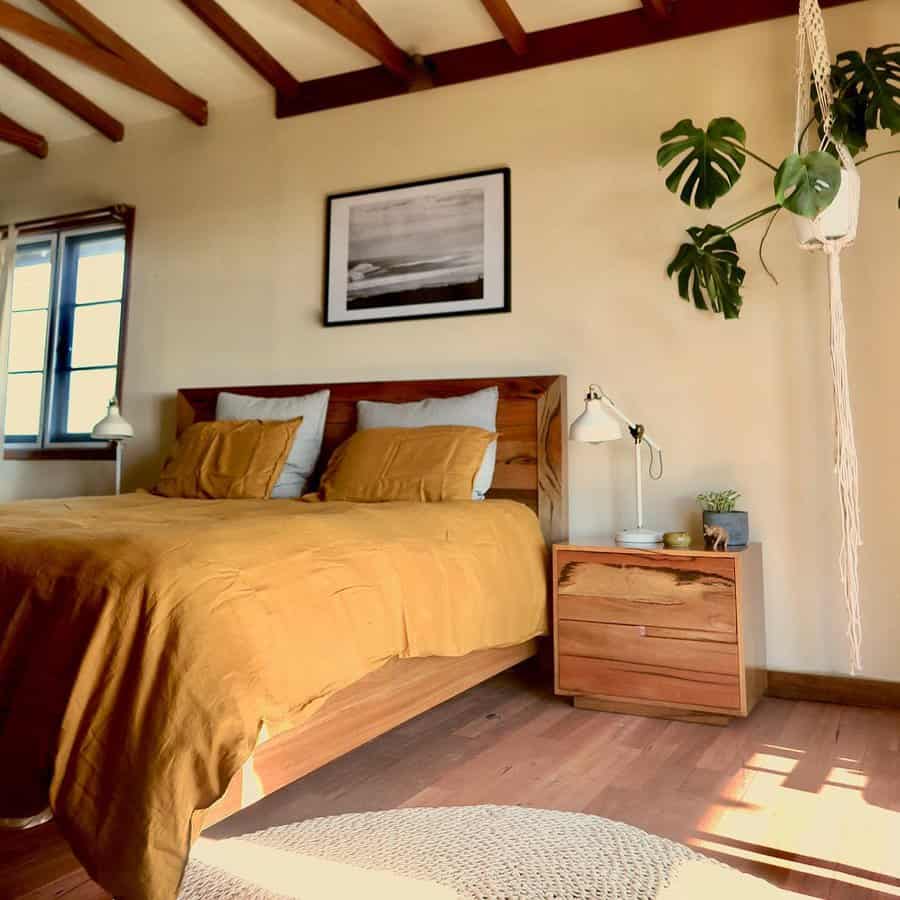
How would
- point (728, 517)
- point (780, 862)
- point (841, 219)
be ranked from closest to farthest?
point (780, 862) → point (841, 219) → point (728, 517)

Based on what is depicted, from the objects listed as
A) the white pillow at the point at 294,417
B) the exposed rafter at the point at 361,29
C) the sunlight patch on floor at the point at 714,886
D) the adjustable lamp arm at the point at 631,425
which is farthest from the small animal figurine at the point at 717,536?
the exposed rafter at the point at 361,29

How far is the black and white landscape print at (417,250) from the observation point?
343 cm

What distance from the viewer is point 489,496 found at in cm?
316

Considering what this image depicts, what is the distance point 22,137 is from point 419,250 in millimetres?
2560

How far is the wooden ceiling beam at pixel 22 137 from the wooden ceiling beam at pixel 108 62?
3.27ft

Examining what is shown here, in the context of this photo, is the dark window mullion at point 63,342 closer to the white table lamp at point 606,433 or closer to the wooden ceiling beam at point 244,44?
the wooden ceiling beam at point 244,44

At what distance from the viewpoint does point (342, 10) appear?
3180 millimetres

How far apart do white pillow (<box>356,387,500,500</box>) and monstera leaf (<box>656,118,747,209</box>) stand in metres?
1.02

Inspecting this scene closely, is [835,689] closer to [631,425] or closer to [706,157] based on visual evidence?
[631,425]

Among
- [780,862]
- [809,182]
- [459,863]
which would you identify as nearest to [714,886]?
[780,862]

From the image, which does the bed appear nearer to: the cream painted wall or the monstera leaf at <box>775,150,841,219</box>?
the cream painted wall

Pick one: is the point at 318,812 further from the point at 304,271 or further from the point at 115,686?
the point at 304,271

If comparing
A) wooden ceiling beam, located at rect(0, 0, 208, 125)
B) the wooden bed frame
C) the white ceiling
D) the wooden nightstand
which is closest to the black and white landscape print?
the wooden bed frame

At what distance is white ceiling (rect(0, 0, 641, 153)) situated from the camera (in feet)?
10.8
